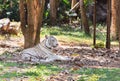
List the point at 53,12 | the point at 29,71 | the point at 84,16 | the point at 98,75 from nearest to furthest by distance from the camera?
the point at 98,75 < the point at 29,71 < the point at 84,16 < the point at 53,12

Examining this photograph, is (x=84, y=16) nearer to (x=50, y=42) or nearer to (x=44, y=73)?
(x=50, y=42)

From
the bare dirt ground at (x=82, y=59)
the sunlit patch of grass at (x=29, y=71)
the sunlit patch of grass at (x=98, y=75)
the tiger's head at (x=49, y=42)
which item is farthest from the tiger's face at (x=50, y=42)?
the sunlit patch of grass at (x=98, y=75)

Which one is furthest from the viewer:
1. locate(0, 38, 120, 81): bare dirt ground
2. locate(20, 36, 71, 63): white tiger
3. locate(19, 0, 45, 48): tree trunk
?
locate(19, 0, 45, 48): tree trunk

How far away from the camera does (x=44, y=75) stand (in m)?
7.81

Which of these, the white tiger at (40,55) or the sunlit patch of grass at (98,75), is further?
the white tiger at (40,55)

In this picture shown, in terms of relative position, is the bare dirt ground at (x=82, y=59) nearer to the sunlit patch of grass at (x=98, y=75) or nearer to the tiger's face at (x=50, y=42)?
the sunlit patch of grass at (x=98, y=75)

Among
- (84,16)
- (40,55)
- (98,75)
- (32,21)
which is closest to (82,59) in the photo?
(40,55)

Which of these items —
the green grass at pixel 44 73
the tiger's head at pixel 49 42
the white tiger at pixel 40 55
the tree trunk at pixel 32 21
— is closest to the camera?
the green grass at pixel 44 73

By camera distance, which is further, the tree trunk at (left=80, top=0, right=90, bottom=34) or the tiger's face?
the tree trunk at (left=80, top=0, right=90, bottom=34)

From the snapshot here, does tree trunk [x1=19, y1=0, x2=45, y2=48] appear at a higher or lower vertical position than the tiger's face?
higher

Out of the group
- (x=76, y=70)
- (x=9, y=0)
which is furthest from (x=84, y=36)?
(x=76, y=70)


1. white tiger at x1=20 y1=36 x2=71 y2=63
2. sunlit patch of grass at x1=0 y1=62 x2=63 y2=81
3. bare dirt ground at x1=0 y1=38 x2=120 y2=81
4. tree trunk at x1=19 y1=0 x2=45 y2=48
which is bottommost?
bare dirt ground at x1=0 y1=38 x2=120 y2=81

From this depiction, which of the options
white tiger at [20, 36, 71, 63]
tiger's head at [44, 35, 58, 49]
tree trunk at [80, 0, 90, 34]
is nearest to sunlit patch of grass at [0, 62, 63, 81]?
white tiger at [20, 36, 71, 63]

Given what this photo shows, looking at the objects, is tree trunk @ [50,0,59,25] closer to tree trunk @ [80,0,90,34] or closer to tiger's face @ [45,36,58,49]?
tree trunk @ [80,0,90,34]
